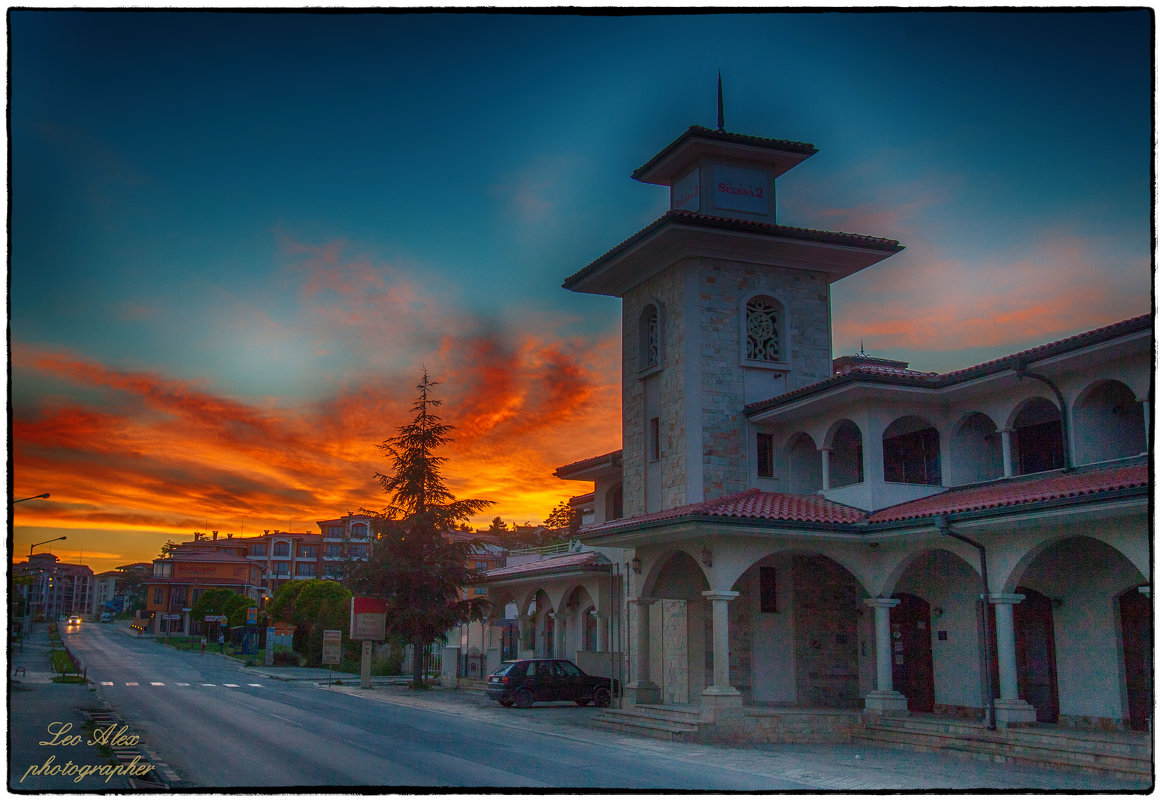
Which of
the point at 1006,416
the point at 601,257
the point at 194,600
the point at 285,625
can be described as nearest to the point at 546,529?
the point at 285,625

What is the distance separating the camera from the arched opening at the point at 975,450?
2131 centimetres

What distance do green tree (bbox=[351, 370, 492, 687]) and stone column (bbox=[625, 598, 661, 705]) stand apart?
14.4 m

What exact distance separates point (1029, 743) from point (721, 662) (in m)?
5.87

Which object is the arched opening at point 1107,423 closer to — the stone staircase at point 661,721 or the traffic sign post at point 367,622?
the stone staircase at point 661,721

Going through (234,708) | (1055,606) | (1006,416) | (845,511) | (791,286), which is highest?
(791,286)

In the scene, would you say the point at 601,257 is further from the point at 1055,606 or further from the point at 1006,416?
the point at 1055,606

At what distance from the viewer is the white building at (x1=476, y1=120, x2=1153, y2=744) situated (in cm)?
1753

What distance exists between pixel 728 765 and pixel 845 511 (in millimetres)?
7108

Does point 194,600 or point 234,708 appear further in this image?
point 194,600

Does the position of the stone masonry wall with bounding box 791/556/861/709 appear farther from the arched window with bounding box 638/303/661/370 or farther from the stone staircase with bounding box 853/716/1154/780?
the arched window with bounding box 638/303/661/370

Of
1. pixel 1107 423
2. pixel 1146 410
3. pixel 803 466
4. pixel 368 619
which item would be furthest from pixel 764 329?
pixel 368 619

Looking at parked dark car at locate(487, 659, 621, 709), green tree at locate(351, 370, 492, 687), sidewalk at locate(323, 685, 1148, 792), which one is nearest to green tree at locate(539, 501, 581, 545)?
→ green tree at locate(351, 370, 492, 687)

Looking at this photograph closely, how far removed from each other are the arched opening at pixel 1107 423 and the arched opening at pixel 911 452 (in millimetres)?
3522

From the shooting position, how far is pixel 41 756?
12.8 m
